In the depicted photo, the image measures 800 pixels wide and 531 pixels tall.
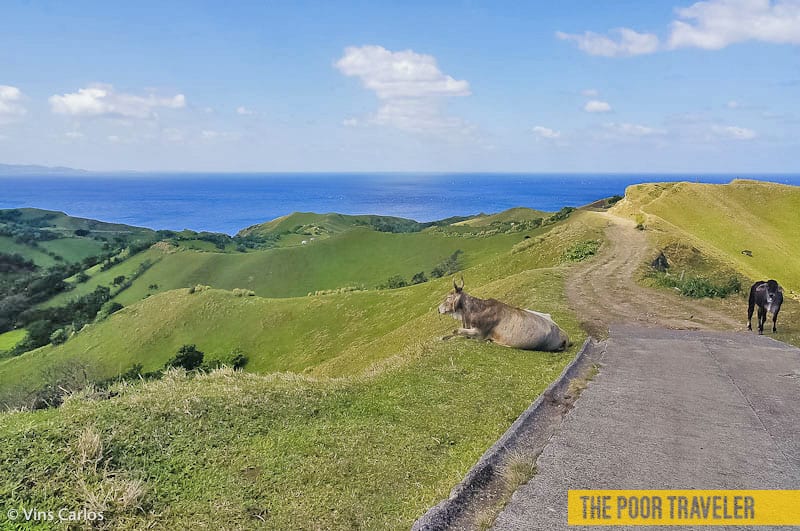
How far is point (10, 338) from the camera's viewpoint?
86000 millimetres

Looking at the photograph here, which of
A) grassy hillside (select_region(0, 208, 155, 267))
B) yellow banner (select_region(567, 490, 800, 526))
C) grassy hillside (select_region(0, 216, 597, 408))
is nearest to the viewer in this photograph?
yellow banner (select_region(567, 490, 800, 526))

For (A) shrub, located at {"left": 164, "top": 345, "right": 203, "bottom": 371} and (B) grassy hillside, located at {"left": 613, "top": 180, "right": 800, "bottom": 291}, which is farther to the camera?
(A) shrub, located at {"left": 164, "top": 345, "right": 203, "bottom": 371}

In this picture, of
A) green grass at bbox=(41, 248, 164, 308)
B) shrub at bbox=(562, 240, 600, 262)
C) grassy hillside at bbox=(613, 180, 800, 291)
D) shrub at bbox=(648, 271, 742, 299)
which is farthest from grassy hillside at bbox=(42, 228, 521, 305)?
shrub at bbox=(648, 271, 742, 299)

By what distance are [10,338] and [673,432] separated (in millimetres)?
106900

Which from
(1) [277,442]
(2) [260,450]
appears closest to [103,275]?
(1) [277,442]

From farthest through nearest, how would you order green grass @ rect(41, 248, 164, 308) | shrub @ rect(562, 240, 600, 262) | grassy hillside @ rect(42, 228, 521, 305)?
green grass @ rect(41, 248, 164, 308), grassy hillside @ rect(42, 228, 521, 305), shrub @ rect(562, 240, 600, 262)

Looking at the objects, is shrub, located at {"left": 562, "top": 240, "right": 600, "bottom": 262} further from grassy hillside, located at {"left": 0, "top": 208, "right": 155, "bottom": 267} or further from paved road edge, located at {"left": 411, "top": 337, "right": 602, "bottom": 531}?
grassy hillside, located at {"left": 0, "top": 208, "right": 155, "bottom": 267}

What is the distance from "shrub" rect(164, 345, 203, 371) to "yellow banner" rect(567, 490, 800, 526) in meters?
48.7

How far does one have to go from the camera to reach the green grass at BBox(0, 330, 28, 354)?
8025 centimetres

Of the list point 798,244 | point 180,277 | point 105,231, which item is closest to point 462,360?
point 798,244

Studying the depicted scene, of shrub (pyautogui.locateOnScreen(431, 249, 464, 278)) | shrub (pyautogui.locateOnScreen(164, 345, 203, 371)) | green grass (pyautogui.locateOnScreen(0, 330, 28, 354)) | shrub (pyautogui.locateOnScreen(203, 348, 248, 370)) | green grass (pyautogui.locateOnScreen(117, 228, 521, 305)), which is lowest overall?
green grass (pyautogui.locateOnScreen(0, 330, 28, 354))

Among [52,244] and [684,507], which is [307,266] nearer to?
[684,507]

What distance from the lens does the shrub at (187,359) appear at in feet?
160

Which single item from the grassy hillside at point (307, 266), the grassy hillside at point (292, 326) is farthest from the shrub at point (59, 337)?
the grassy hillside at point (307, 266)
